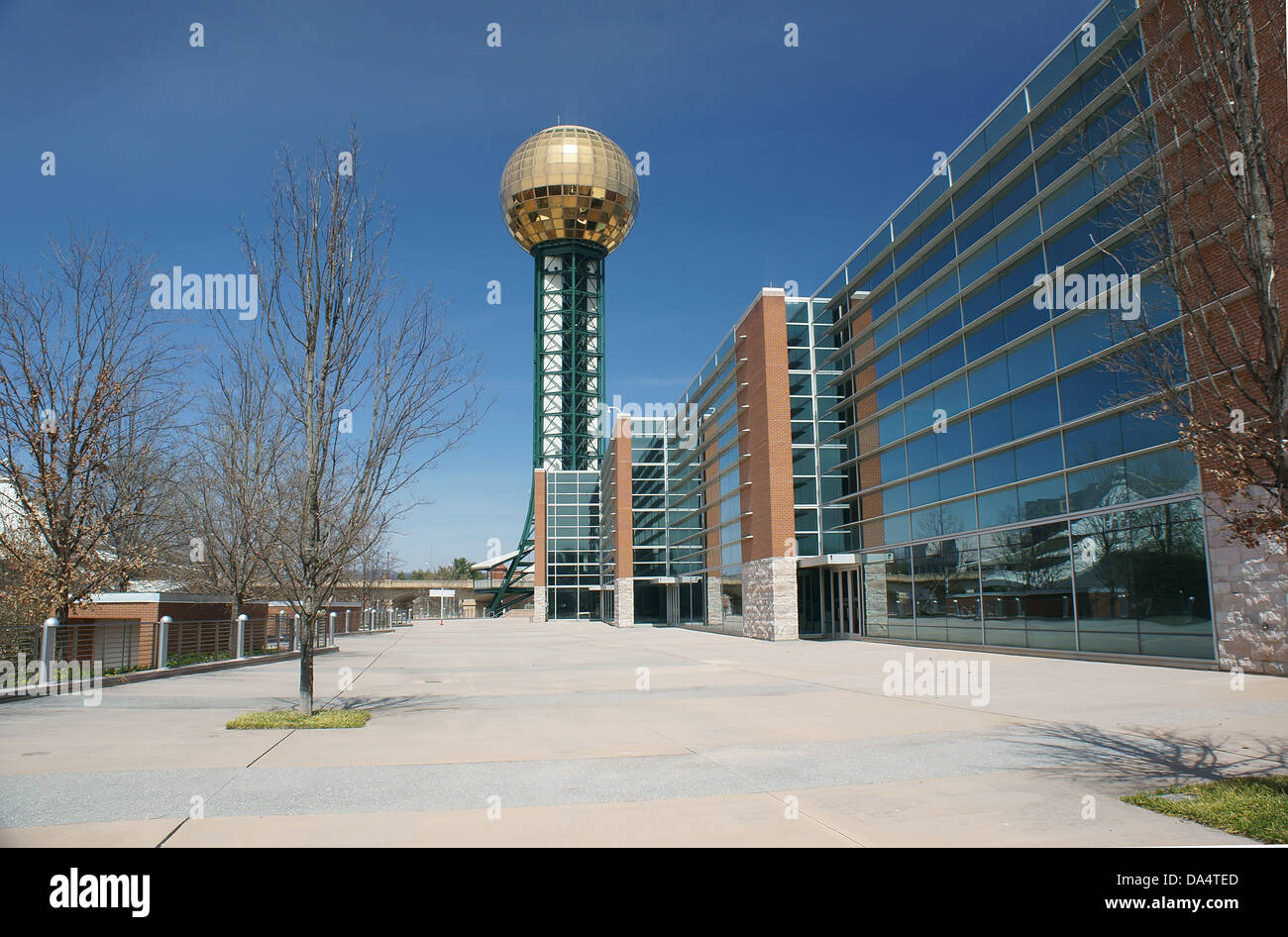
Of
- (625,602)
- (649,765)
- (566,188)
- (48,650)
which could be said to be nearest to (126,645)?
(48,650)

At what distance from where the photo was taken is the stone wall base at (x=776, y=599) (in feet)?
100

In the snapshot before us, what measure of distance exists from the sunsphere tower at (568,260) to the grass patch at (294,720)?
64.8 meters

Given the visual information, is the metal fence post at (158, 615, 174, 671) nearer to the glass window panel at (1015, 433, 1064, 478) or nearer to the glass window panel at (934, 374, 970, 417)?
the glass window panel at (1015, 433, 1064, 478)

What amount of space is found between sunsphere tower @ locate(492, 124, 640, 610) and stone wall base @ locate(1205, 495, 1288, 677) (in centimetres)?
6297

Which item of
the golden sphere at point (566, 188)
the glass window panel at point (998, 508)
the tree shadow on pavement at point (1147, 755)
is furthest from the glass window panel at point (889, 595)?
the golden sphere at point (566, 188)

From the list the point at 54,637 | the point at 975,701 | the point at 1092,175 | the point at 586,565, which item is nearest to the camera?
the point at 975,701

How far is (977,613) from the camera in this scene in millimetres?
22594

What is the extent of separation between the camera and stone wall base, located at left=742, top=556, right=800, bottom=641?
30562 millimetres

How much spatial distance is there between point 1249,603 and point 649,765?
12.0 m

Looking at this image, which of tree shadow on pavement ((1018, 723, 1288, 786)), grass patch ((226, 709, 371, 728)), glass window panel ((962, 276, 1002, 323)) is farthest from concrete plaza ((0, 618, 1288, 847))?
glass window panel ((962, 276, 1002, 323))

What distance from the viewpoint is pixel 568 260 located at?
81875 mm

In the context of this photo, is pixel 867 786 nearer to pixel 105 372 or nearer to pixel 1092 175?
pixel 105 372
